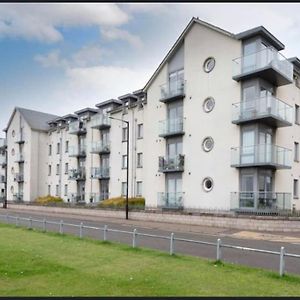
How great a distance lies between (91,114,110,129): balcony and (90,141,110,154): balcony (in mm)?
1710

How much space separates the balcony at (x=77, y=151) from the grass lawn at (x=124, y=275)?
30.7 meters

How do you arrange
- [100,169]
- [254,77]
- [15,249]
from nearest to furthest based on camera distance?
[15,249] < [254,77] < [100,169]

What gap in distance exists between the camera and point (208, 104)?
26500 mm

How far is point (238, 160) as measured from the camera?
24000mm

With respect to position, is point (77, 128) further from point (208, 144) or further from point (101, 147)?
point (208, 144)

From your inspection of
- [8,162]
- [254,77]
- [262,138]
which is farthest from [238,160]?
[8,162]

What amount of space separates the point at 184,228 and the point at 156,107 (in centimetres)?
1240

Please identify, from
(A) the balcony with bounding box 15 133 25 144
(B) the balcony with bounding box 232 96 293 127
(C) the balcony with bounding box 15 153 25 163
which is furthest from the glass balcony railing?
(C) the balcony with bounding box 15 153 25 163

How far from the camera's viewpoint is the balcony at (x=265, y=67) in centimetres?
2286

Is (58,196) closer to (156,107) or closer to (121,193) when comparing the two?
(121,193)

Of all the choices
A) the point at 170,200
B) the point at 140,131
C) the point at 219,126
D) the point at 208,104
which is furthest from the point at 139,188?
the point at 219,126

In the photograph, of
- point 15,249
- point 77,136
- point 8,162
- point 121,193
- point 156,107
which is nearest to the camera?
point 15,249

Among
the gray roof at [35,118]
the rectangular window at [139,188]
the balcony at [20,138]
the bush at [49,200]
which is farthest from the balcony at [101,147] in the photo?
the balcony at [20,138]

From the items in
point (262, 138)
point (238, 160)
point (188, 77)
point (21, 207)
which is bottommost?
point (21, 207)
